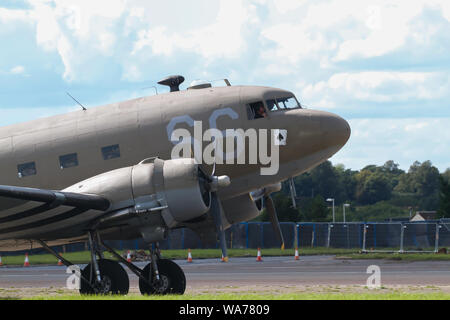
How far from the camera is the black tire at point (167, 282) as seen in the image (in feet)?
57.6

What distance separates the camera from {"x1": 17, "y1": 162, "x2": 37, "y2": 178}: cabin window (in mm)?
18828

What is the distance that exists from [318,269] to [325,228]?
21.3m

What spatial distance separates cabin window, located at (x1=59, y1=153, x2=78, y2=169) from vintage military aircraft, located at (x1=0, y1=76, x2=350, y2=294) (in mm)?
27

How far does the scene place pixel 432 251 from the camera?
147 feet

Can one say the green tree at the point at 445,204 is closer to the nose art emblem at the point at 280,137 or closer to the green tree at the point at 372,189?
the nose art emblem at the point at 280,137

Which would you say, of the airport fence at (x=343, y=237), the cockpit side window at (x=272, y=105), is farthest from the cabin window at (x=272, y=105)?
the airport fence at (x=343, y=237)

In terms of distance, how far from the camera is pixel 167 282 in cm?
1759

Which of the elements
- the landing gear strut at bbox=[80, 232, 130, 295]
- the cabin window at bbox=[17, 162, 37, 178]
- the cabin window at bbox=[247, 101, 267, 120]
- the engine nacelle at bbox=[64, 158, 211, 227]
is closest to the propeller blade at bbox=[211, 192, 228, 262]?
the engine nacelle at bbox=[64, 158, 211, 227]

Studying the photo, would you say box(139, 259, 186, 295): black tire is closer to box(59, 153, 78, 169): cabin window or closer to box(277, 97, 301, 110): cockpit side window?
box(59, 153, 78, 169): cabin window

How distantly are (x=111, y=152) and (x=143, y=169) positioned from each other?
6.27ft

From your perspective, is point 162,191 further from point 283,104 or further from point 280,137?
point 283,104

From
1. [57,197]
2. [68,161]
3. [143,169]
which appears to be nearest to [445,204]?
[68,161]
